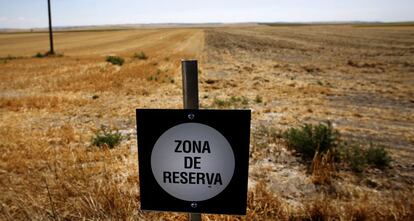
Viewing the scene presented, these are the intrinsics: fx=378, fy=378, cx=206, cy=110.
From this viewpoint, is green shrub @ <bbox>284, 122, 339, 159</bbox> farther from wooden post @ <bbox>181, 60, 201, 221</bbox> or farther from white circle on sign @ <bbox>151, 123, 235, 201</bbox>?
wooden post @ <bbox>181, 60, 201, 221</bbox>

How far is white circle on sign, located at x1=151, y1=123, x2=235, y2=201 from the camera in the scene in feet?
6.18

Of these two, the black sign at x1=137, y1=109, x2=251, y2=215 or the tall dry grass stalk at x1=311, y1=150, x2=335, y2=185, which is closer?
the black sign at x1=137, y1=109, x2=251, y2=215

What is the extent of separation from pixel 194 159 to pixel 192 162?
2cm

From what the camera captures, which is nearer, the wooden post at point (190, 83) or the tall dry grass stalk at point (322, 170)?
the wooden post at point (190, 83)

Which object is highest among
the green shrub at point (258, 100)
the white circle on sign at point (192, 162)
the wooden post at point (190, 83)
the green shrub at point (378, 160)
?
the wooden post at point (190, 83)

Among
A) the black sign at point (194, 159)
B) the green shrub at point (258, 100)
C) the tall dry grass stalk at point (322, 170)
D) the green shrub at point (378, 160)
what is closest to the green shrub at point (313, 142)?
the tall dry grass stalk at point (322, 170)

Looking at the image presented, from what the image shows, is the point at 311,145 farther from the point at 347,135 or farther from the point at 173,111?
the point at 173,111

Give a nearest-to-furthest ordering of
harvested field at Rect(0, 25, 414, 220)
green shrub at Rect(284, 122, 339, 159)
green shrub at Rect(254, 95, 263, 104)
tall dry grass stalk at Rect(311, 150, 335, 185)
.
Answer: harvested field at Rect(0, 25, 414, 220) → tall dry grass stalk at Rect(311, 150, 335, 185) → green shrub at Rect(284, 122, 339, 159) → green shrub at Rect(254, 95, 263, 104)

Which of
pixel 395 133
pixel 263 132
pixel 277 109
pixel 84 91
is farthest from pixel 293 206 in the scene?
pixel 84 91

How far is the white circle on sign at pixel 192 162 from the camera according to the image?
6.18 ft

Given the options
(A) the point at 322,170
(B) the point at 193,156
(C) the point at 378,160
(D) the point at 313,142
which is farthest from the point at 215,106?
(B) the point at 193,156

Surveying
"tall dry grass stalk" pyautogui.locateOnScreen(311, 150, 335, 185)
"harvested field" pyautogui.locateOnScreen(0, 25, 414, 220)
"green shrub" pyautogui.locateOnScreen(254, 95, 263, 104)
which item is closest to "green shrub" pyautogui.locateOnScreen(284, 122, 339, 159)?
"harvested field" pyautogui.locateOnScreen(0, 25, 414, 220)

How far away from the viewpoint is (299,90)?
12555 millimetres

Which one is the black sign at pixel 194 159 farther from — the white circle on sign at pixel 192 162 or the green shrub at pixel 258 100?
the green shrub at pixel 258 100
